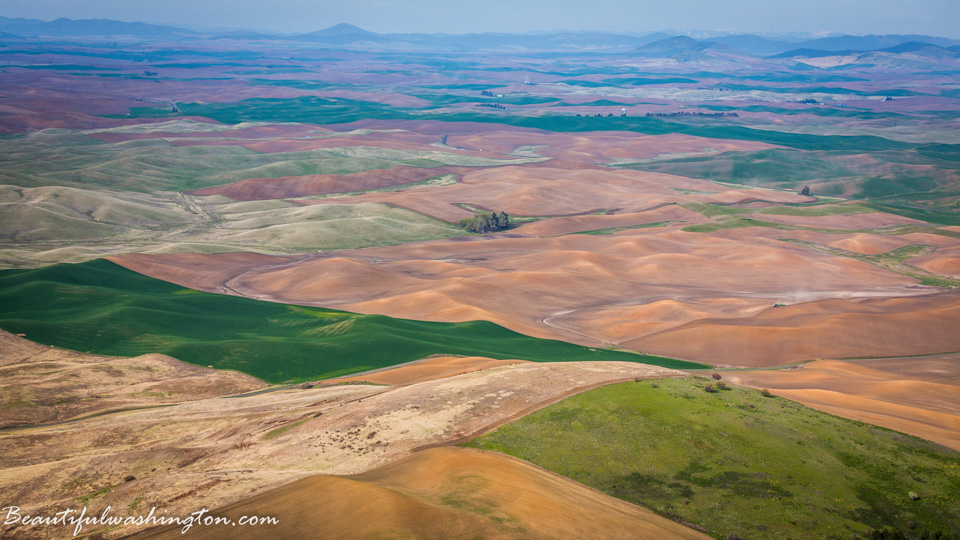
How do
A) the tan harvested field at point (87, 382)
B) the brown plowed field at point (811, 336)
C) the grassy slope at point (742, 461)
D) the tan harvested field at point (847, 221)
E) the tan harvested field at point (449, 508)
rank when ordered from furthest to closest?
the tan harvested field at point (847, 221) < the brown plowed field at point (811, 336) < the tan harvested field at point (87, 382) < the grassy slope at point (742, 461) < the tan harvested field at point (449, 508)

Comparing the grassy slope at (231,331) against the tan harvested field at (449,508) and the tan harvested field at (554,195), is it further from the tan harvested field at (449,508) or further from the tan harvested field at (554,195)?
the tan harvested field at (554,195)

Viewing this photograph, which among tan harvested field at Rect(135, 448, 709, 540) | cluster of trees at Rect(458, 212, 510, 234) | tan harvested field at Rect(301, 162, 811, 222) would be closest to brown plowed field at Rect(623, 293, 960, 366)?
tan harvested field at Rect(135, 448, 709, 540)

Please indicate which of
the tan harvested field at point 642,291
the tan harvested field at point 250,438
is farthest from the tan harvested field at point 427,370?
the tan harvested field at point 642,291

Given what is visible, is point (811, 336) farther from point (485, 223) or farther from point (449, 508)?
point (485, 223)

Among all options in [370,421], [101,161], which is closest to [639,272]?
[370,421]

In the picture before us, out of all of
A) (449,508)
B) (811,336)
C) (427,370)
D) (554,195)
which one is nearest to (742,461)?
(449,508)

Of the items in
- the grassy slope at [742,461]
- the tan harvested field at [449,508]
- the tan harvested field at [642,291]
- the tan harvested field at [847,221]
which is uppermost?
the tan harvested field at [449,508]

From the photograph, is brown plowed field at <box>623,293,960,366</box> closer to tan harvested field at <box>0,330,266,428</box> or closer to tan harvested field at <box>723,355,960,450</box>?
tan harvested field at <box>723,355,960,450</box>
